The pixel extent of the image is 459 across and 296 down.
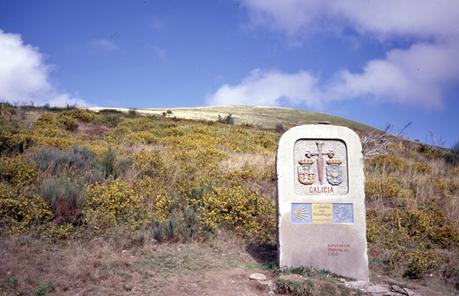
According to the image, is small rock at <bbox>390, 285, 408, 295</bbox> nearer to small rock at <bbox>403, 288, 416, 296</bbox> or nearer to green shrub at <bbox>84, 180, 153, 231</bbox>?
small rock at <bbox>403, 288, 416, 296</bbox>

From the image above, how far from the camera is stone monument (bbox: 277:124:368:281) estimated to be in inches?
234

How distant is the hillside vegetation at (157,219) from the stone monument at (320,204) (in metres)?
0.61

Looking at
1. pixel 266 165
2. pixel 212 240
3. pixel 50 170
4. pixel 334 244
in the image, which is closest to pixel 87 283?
pixel 212 240

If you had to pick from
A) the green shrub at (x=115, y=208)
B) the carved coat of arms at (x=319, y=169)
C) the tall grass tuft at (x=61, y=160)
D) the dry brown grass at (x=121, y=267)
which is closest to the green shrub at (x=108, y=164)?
the tall grass tuft at (x=61, y=160)

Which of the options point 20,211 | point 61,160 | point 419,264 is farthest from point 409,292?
point 61,160

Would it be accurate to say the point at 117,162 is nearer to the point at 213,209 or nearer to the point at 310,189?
the point at 213,209

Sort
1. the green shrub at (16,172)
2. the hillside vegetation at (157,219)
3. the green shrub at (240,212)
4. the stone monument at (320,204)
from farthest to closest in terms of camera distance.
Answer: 1. the green shrub at (16,172)
2. the green shrub at (240,212)
3. the stone monument at (320,204)
4. the hillside vegetation at (157,219)

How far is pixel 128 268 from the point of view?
552cm

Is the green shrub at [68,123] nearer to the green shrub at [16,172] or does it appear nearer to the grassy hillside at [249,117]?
the green shrub at [16,172]

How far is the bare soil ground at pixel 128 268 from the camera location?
4.91 m

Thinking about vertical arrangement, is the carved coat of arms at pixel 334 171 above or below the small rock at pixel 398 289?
above

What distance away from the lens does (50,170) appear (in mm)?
8758

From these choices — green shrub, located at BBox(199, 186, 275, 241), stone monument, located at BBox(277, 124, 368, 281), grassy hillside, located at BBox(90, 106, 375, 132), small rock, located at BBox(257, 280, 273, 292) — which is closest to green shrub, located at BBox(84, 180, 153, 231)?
green shrub, located at BBox(199, 186, 275, 241)

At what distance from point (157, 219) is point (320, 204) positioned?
9.92ft
